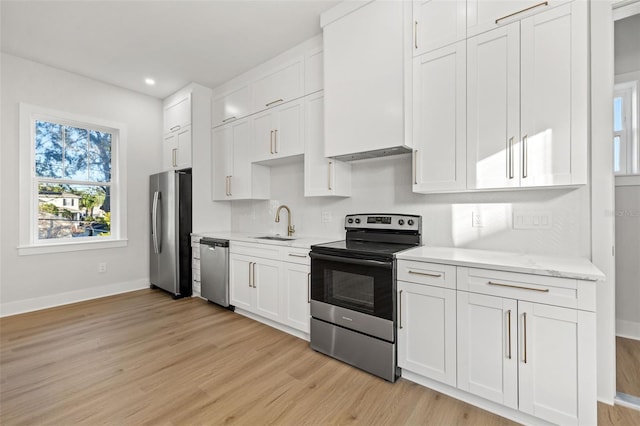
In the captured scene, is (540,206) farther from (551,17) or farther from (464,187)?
(551,17)

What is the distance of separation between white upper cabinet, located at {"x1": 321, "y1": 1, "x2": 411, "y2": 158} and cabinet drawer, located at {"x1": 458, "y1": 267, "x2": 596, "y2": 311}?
106cm

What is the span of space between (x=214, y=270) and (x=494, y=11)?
3.59 meters

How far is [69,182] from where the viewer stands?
381 centimetres

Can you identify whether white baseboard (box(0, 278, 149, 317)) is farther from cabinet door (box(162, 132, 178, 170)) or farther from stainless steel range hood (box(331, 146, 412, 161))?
stainless steel range hood (box(331, 146, 412, 161))

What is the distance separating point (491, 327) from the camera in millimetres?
1666

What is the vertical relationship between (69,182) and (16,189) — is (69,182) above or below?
above

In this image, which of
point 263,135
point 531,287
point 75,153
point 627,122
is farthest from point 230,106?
point 627,122

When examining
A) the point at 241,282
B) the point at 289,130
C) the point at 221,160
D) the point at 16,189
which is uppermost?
the point at 289,130

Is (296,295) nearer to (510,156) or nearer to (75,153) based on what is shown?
(510,156)

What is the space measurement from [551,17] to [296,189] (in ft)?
8.50

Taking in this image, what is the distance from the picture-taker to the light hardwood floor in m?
Answer: 1.69

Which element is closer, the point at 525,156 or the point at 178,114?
the point at 525,156

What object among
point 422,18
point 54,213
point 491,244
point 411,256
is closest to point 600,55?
point 422,18

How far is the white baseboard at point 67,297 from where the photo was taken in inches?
131
